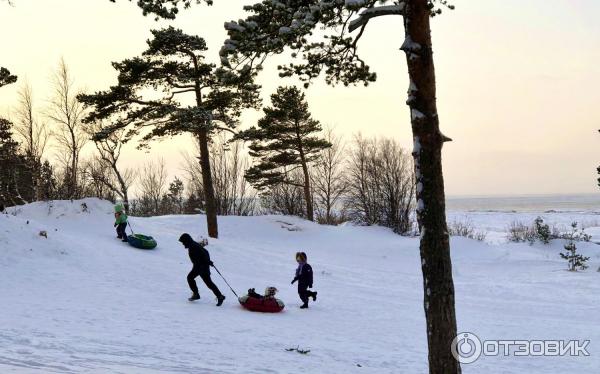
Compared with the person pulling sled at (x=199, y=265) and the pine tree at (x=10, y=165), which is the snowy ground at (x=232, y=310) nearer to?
the person pulling sled at (x=199, y=265)

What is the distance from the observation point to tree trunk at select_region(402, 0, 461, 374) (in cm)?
595

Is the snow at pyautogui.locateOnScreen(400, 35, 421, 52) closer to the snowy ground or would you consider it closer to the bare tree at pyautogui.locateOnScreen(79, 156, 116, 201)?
the snowy ground

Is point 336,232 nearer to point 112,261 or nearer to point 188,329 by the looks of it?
point 112,261

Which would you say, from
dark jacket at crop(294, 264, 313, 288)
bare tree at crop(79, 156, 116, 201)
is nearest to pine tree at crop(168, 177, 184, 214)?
bare tree at crop(79, 156, 116, 201)

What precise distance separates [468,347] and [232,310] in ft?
18.0

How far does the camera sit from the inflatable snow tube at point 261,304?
37.6 ft

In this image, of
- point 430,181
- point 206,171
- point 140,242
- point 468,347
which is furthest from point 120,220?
point 430,181

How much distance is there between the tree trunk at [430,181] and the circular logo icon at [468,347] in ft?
6.69

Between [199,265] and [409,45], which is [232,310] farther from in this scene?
[409,45]

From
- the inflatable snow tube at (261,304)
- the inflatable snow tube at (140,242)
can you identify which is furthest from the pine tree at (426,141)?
the inflatable snow tube at (140,242)

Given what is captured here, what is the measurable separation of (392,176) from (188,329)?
37.2 m

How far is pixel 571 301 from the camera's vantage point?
46.5 feet

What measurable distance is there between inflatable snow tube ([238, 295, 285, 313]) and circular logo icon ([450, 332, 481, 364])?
446 cm

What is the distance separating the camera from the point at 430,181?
5980mm
